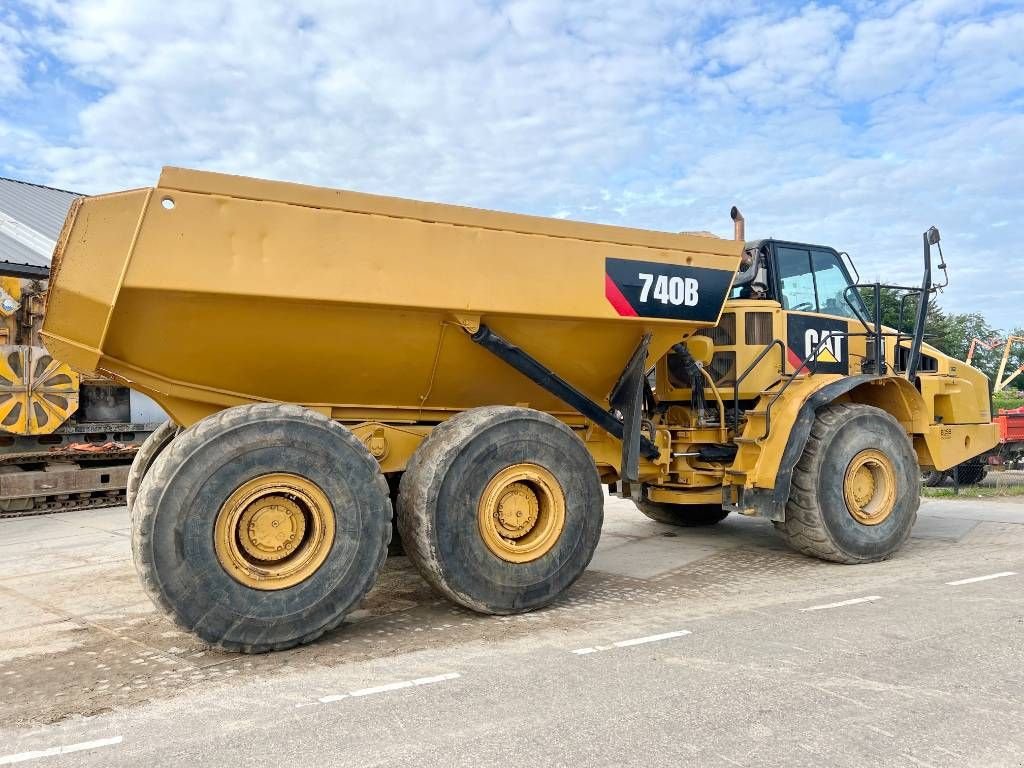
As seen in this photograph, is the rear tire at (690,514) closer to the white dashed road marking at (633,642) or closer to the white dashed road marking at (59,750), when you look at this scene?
the white dashed road marking at (633,642)

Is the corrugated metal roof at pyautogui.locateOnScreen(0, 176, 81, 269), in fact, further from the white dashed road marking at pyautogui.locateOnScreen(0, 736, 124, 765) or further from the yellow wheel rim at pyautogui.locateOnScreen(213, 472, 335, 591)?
the white dashed road marking at pyautogui.locateOnScreen(0, 736, 124, 765)

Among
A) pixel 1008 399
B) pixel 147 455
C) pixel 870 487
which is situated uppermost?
pixel 1008 399

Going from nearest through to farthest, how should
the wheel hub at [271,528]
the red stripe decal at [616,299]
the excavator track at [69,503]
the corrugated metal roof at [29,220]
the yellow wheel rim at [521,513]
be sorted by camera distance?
the wheel hub at [271,528]
the yellow wheel rim at [521,513]
the red stripe decal at [616,299]
the excavator track at [69,503]
the corrugated metal roof at [29,220]

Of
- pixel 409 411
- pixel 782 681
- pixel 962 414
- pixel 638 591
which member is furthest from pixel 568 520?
pixel 962 414

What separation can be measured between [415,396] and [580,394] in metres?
1.19

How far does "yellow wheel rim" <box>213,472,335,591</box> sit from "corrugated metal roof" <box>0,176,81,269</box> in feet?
38.6

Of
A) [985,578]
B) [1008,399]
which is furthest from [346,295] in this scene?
[1008,399]

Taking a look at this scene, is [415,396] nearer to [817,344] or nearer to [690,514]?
[817,344]

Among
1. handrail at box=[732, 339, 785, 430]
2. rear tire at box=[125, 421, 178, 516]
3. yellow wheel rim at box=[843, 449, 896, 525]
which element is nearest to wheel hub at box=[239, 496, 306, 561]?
rear tire at box=[125, 421, 178, 516]

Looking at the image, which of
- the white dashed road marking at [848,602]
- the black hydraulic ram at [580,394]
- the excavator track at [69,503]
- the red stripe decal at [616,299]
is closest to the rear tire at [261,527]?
the black hydraulic ram at [580,394]

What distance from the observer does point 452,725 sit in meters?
3.40

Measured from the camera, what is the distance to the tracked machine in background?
35.2 feet

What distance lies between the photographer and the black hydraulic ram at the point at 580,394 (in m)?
5.36

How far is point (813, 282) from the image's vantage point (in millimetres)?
7535
